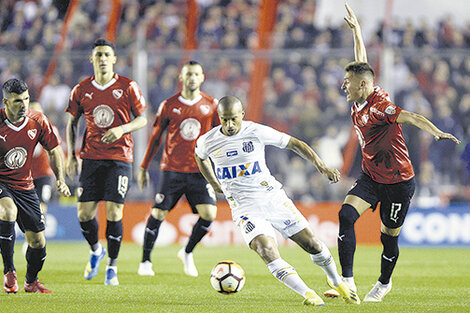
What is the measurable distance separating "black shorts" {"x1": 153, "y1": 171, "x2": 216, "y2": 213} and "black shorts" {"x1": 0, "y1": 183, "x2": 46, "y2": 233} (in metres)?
2.35

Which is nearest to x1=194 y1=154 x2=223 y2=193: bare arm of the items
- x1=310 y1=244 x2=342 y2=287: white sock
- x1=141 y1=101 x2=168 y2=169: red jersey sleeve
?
x1=310 y1=244 x2=342 y2=287: white sock

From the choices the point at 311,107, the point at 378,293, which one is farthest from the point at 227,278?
the point at 311,107

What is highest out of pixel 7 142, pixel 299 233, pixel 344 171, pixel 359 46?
pixel 359 46

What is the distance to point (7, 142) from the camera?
7445mm

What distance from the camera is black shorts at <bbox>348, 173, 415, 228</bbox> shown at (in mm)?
7320

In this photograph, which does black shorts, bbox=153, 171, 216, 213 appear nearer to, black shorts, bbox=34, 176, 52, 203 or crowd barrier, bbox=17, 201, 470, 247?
black shorts, bbox=34, 176, 52, 203

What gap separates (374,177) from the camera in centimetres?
739

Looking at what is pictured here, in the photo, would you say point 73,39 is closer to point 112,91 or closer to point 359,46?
point 112,91

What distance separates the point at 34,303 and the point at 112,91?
2.77 metres

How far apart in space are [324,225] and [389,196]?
796 centimetres

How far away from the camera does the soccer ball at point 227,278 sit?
723 centimetres

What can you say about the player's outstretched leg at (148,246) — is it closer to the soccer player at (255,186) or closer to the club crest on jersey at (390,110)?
the soccer player at (255,186)

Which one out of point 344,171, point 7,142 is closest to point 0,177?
point 7,142

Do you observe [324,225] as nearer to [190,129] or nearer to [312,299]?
[190,129]
